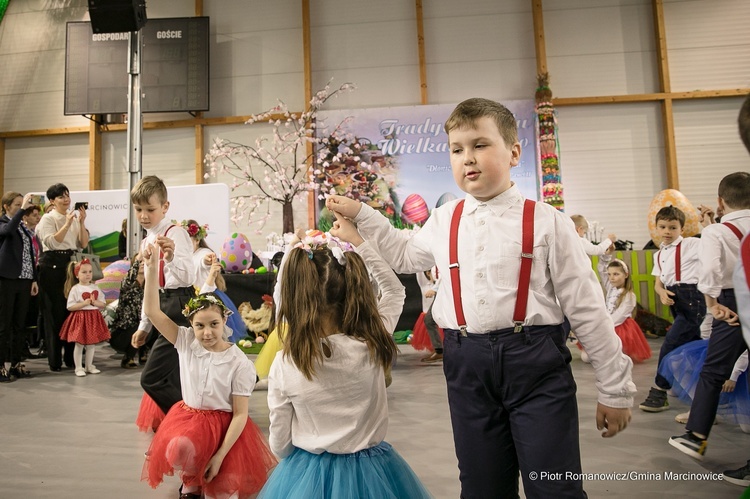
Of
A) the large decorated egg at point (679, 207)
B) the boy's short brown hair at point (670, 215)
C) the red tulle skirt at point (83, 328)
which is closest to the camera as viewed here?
the boy's short brown hair at point (670, 215)

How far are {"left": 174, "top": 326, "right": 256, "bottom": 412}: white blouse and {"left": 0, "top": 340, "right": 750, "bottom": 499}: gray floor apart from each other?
0.41 meters

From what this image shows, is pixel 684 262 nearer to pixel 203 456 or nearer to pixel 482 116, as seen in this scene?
pixel 482 116

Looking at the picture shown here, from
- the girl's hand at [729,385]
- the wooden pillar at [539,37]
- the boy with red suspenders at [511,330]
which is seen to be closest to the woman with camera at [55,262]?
the boy with red suspenders at [511,330]

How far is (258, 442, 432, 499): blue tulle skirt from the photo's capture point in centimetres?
146

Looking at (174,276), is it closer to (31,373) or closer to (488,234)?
(488,234)

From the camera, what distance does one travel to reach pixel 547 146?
8.05m

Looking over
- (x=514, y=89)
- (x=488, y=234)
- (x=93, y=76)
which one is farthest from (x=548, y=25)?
(x=488, y=234)

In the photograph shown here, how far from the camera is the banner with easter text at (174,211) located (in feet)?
22.6

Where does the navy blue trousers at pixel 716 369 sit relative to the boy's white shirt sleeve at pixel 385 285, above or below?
below

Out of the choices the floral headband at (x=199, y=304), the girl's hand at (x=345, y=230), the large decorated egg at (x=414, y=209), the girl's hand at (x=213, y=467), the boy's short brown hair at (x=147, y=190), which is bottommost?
the girl's hand at (x=213, y=467)

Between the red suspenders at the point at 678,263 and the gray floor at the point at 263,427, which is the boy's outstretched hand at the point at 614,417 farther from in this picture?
the red suspenders at the point at 678,263

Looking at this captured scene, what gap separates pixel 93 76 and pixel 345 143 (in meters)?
4.19

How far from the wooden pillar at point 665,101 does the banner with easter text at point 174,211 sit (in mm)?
6721

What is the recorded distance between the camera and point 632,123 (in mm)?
8633
